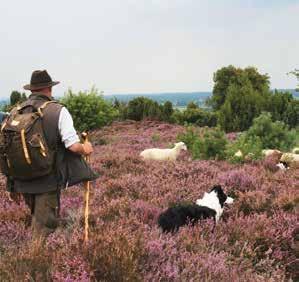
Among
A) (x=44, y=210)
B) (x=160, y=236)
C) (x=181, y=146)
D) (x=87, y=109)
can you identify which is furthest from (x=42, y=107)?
(x=87, y=109)

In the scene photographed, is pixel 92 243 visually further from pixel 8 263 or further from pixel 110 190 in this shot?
pixel 110 190

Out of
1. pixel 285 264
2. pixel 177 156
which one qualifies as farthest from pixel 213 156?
pixel 285 264

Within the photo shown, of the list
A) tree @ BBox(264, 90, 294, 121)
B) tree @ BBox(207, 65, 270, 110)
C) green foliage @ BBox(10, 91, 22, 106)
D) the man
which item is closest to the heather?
the man

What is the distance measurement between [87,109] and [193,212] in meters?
24.3

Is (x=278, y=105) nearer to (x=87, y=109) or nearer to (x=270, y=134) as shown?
(x=87, y=109)

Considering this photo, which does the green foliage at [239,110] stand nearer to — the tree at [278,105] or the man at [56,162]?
the tree at [278,105]

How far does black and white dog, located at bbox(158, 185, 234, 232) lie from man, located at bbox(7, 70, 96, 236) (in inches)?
48.1

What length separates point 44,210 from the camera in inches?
207

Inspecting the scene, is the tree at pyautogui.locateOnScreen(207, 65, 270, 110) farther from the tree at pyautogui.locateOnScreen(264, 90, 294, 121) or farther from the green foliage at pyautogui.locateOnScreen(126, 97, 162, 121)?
the tree at pyautogui.locateOnScreen(264, 90, 294, 121)

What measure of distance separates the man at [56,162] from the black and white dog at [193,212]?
4.01 ft

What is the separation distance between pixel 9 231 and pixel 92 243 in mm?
1865

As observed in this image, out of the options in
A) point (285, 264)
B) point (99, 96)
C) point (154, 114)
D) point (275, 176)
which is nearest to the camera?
point (285, 264)

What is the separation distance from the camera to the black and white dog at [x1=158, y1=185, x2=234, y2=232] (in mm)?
6055

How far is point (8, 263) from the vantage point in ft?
12.9
